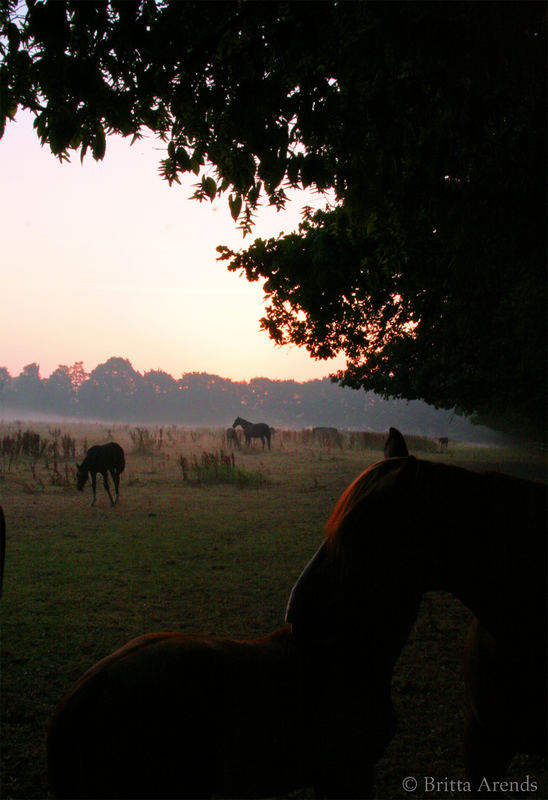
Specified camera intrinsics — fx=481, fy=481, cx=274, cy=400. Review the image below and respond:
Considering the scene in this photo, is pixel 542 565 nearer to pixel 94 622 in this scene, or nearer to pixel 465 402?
pixel 94 622

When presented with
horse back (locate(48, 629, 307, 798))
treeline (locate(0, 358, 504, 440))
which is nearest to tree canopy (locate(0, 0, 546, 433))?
horse back (locate(48, 629, 307, 798))

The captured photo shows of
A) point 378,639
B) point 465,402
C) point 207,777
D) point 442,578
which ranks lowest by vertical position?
point 207,777

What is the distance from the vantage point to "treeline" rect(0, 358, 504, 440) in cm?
8981

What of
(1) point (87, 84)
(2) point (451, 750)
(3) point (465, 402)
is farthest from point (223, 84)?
(3) point (465, 402)

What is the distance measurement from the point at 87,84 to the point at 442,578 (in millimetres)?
2755

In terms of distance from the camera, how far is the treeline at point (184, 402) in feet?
295

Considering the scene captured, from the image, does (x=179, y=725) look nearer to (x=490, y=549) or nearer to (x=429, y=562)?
(x=429, y=562)

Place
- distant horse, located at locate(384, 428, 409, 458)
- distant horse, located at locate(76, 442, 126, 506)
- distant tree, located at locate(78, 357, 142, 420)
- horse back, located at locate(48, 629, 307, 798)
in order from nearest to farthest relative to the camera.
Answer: horse back, located at locate(48, 629, 307, 798) → distant horse, located at locate(384, 428, 409, 458) → distant horse, located at locate(76, 442, 126, 506) → distant tree, located at locate(78, 357, 142, 420)

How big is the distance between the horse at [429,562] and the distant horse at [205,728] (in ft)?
0.63

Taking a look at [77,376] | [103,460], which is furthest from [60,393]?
[103,460]

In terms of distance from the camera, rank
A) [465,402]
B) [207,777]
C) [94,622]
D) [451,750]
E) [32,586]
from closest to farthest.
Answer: [207,777] < [451,750] < [94,622] < [32,586] < [465,402]

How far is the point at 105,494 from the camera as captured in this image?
41.2 feet

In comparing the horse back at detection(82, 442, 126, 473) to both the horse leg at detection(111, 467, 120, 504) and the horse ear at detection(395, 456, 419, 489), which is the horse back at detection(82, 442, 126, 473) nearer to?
the horse leg at detection(111, 467, 120, 504)

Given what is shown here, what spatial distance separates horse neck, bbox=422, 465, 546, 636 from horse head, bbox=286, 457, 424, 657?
87mm
